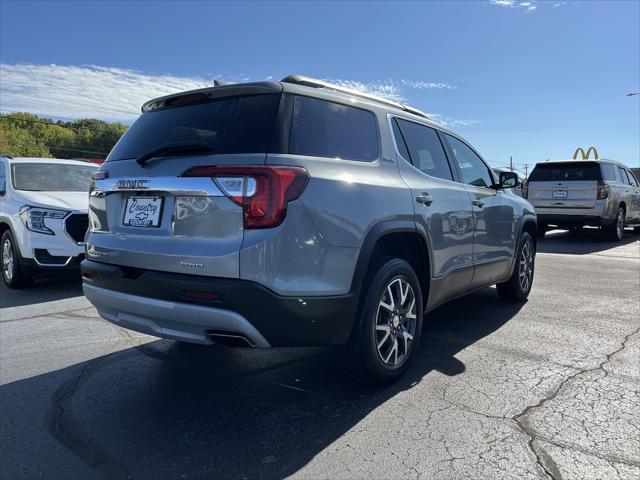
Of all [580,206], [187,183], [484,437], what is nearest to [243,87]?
[187,183]

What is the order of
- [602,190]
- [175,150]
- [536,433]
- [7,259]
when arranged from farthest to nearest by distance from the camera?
[602,190], [7,259], [175,150], [536,433]

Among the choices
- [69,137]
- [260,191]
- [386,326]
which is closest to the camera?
[260,191]

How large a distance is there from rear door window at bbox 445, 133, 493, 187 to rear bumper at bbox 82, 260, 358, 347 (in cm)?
231

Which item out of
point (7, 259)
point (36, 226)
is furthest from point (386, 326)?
point (7, 259)

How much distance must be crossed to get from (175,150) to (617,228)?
12.6m

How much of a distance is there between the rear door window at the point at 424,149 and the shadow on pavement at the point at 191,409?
1.49 m

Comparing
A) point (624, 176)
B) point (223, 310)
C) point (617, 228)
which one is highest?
point (624, 176)

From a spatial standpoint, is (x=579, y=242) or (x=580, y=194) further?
(x=579, y=242)

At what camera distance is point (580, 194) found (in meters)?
11.8

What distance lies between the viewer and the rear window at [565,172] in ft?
38.6

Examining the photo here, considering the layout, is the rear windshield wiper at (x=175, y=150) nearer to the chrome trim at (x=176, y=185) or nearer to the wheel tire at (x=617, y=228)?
the chrome trim at (x=176, y=185)

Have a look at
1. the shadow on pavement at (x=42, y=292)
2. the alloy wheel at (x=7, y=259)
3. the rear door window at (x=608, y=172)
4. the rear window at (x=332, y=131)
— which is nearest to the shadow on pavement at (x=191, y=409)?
the rear window at (x=332, y=131)

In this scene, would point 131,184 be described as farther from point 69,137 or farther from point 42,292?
point 69,137

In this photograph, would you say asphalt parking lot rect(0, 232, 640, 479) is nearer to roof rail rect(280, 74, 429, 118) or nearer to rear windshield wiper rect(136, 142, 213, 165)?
rear windshield wiper rect(136, 142, 213, 165)
